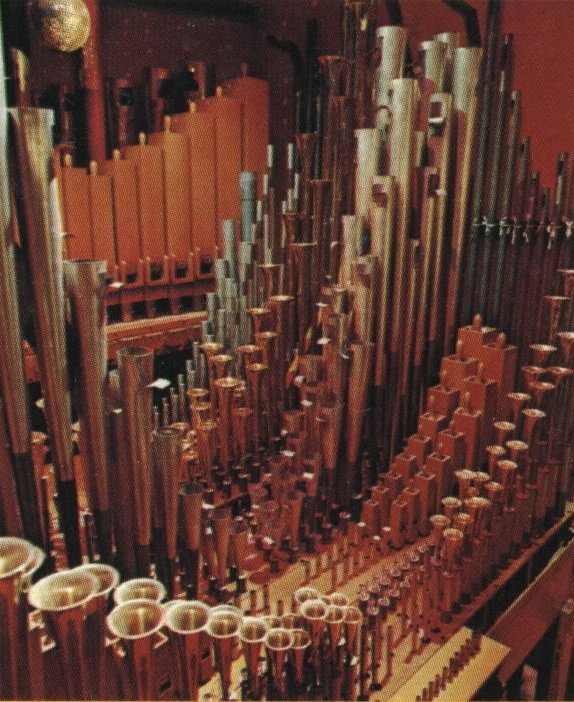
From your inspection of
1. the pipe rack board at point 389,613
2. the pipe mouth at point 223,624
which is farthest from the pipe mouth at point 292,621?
the pipe rack board at point 389,613

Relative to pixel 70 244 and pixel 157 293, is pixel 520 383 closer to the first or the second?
pixel 157 293

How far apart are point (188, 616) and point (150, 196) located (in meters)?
2.41

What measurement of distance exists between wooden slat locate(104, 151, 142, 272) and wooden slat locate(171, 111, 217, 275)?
1.17ft

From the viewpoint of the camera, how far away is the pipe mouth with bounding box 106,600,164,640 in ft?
3.94

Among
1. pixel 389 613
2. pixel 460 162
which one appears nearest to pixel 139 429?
pixel 389 613

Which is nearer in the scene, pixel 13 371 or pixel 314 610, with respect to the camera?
pixel 13 371

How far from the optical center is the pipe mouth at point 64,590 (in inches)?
46.1

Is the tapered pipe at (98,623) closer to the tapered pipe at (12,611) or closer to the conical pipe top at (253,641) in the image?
the tapered pipe at (12,611)

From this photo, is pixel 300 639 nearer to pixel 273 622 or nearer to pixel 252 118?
pixel 273 622

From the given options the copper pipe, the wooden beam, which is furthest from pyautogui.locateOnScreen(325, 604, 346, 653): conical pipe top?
the wooden beam

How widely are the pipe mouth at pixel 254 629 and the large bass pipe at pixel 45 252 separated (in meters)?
0.56

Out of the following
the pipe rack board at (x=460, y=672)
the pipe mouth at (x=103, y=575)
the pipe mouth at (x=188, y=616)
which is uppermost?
the pipe mouth at (x=103, y=575)

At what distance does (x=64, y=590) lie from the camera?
1212mm

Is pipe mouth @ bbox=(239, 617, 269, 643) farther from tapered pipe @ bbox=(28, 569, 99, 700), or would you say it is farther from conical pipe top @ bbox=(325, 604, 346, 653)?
tapered pipe @ bbox=(28, 569, 99, 700)
